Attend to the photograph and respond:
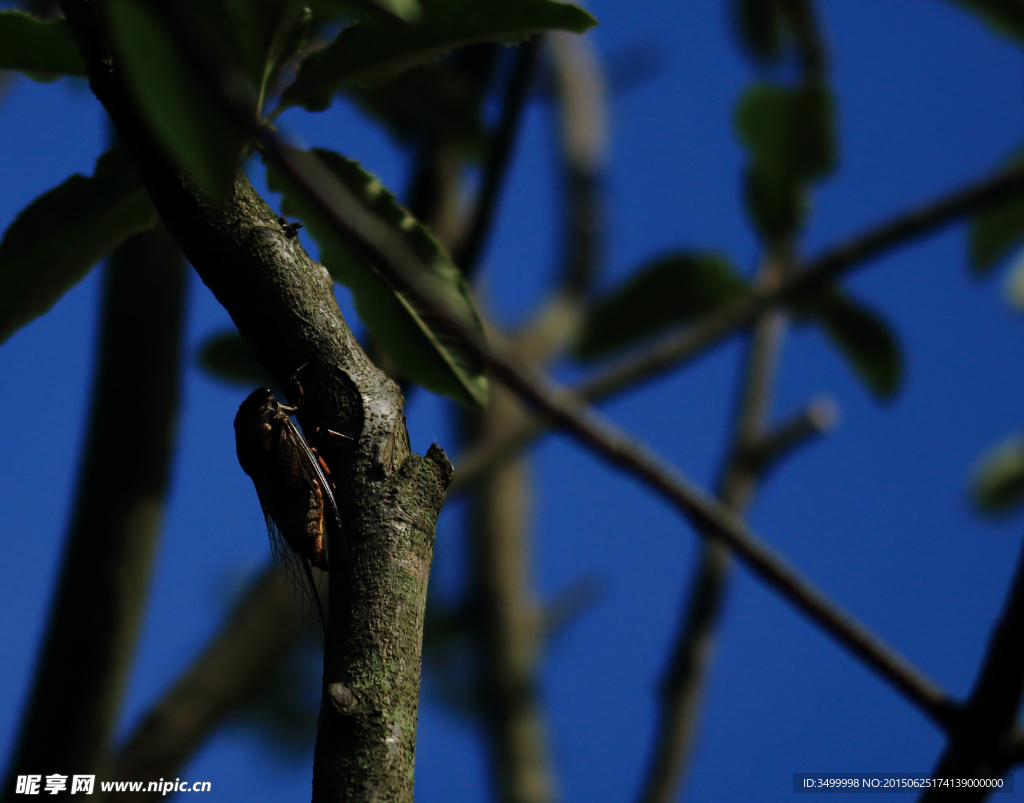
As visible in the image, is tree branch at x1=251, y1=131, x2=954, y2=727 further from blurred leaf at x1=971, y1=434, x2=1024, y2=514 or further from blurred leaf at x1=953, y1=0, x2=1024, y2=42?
blurred leaf at x1=971, y1=434, x2=1024, y2=514

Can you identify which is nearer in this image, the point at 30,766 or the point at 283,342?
the point at 283,342

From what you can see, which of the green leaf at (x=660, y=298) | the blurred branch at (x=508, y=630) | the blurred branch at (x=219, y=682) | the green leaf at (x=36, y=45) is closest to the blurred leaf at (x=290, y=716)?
the blurred branch at (x=508, y=630)

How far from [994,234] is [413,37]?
1576 mm

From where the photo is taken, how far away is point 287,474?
111cm

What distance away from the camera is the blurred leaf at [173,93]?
Result: 0.55 m

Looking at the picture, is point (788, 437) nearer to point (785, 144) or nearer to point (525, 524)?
point (785, 144)

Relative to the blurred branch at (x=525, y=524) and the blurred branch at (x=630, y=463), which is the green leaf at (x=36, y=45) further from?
the blurred branch at (x=525, y=524)

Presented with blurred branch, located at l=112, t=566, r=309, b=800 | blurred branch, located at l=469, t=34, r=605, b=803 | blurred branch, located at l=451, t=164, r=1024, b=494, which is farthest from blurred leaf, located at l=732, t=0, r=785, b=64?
blurred branch, located at l=112, t=566, r=309, b=800

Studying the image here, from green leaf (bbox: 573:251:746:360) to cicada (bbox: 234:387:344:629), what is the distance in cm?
96

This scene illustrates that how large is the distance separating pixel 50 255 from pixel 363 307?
419 millimetres

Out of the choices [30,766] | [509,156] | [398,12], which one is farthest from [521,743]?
[398,12]

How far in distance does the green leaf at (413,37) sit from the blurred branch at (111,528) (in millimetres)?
776

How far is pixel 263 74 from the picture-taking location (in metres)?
1.02

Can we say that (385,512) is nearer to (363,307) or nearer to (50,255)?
(363,307)
